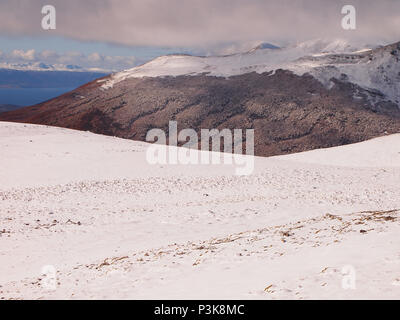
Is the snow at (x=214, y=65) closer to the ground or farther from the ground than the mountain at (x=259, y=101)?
farther from the ground

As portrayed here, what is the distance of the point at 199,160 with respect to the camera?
3047 cm

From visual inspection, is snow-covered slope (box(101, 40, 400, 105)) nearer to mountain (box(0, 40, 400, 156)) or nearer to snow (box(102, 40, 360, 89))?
snow (box(102, 40, 360, 89))

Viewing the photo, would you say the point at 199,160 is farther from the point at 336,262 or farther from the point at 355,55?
the point at 355,55

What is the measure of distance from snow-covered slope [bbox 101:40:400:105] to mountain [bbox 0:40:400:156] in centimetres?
27

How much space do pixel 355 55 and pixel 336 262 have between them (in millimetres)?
111494

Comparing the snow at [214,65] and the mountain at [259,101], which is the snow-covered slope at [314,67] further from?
the mountain at [259,101]

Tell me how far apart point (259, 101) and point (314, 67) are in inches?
926

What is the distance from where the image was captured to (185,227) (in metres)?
17.0

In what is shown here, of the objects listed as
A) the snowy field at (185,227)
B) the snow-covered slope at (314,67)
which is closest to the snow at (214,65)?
the snow-covered slope at (314,67)

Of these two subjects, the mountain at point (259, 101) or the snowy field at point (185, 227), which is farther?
the mountain at point (259, 101)

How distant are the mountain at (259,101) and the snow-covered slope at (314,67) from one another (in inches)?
10.6

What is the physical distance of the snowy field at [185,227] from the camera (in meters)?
9.53

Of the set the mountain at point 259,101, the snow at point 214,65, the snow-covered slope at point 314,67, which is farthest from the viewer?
the snow at point 214,65
